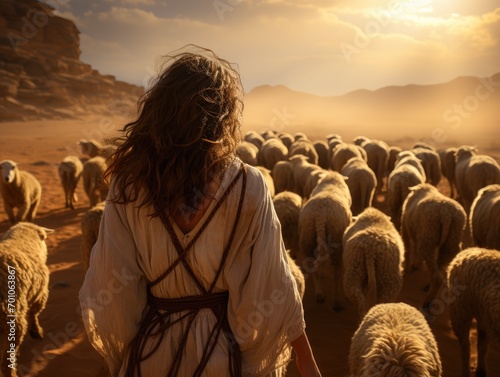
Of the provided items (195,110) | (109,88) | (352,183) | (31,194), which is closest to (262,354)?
(195,110)

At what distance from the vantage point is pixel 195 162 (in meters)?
1.47

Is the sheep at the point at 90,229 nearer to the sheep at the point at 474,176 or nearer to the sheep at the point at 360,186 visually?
the sheep at the point at 360,186

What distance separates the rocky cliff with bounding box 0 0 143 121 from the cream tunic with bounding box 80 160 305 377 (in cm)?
Result: 4352

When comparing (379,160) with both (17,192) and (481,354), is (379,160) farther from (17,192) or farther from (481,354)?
(17,192)

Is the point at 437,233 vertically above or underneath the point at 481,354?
above

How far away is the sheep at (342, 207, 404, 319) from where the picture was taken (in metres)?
4.72

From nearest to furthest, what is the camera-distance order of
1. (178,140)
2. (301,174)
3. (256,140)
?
(178,140), (301,174), (256,140)

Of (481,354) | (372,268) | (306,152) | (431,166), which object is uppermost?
(306,152)

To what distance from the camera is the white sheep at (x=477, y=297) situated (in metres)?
3.78

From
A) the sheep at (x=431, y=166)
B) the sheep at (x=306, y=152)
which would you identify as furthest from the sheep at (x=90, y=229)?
the sheep at (x=431, y=166)

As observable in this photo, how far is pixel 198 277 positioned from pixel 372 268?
11.9ft

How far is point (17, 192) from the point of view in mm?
9023

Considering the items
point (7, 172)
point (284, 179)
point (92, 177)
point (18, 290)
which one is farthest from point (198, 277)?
point (92, 177)

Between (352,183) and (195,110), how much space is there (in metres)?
8.45
